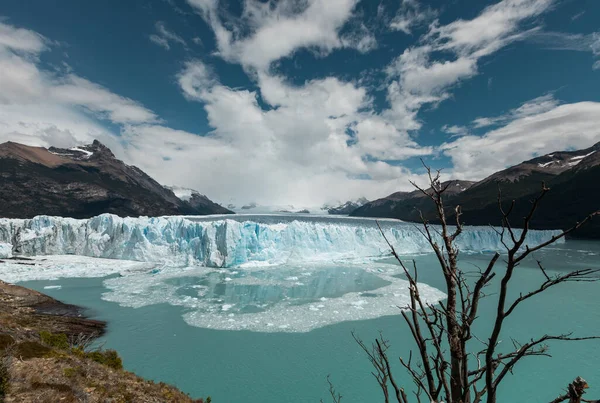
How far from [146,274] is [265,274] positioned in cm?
982

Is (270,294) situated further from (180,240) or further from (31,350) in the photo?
(180,240)

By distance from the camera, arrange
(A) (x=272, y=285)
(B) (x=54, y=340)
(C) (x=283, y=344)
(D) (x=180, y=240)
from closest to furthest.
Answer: (B) (x=54, y=340) < (C) (x=283, y=344) < (A) (x=272, y=285) < (D) (x=180, y=240)

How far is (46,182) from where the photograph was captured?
9850 cm

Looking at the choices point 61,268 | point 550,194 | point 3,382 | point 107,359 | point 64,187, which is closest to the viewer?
point 3,382

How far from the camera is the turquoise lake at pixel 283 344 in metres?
9.61

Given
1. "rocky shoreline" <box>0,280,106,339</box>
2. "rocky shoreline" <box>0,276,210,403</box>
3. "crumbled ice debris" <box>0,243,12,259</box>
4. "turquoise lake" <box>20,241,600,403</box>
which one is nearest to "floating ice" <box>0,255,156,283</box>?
"crumbled ice debris" <box>0,243,12,259</box>

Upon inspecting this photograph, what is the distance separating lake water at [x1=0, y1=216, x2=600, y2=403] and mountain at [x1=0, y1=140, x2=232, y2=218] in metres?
82.1

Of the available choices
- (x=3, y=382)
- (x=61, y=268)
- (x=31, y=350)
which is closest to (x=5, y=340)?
(x=31, y=350)

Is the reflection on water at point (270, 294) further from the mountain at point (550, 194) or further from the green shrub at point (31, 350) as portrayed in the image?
the mountain at point (550, 194)

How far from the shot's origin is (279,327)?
14.1 m

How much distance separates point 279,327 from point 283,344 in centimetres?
179

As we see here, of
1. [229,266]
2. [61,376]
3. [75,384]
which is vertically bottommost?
[75,384]

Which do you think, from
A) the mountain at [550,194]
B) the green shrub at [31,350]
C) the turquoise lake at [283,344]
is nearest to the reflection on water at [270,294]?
the turquoise lake at [283,344]

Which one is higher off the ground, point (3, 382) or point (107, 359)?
point (3, 382)
